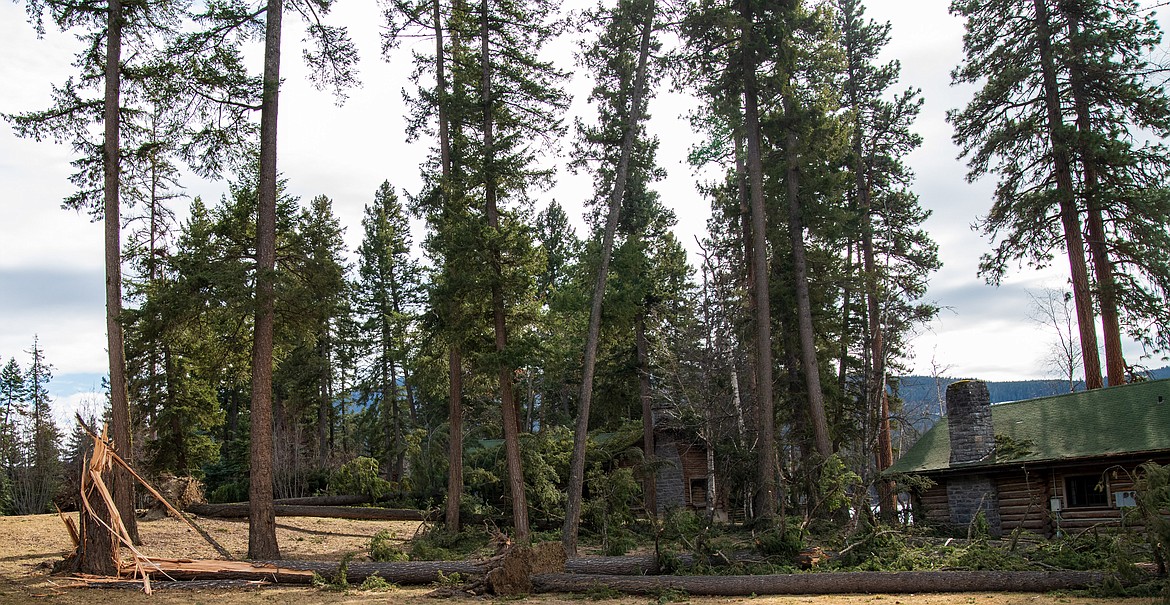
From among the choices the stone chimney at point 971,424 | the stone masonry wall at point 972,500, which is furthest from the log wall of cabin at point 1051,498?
the stone chimney at point 971,424

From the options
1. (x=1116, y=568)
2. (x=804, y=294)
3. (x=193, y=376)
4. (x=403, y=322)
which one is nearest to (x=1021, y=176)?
(x=804, y=294)

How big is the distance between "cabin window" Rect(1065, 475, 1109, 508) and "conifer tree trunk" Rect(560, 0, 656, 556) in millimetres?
11213

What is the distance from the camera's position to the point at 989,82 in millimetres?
A: 23562

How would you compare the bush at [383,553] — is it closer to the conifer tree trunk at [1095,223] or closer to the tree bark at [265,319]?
the tree bark at [265,319]

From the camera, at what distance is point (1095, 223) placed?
22266 millimetres

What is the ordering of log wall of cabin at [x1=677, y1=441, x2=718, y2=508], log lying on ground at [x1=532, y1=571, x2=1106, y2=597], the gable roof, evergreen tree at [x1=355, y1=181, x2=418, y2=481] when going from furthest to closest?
evergreen tree at [x1=355, y1=181, x2=418, y2=481]
log wall of cabin at [x1=677, y1=441, x2=718, y2=508]
the gable roof
log lying on ground at [x1=532, y1=571, x2=1106, y2=597]

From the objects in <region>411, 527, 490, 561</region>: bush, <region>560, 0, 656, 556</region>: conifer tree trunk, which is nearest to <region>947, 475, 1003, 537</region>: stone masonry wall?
<region>560, 0, 656, 556</region>: conifer tree trunk

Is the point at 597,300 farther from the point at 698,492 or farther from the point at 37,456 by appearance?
the point at 37,456

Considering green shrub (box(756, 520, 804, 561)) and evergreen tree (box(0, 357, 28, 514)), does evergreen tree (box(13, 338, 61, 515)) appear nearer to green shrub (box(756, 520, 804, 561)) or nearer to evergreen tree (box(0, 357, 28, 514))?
evergreen tree (box(0, 357, 28, 514))

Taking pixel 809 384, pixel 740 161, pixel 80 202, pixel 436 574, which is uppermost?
pixel 740 161

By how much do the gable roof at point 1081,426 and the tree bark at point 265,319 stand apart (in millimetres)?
15896

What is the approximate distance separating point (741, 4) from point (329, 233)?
41.2 feet

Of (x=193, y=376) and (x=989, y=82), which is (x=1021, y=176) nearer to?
(x=989, y=82)

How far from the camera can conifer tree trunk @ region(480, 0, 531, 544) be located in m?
20.2
